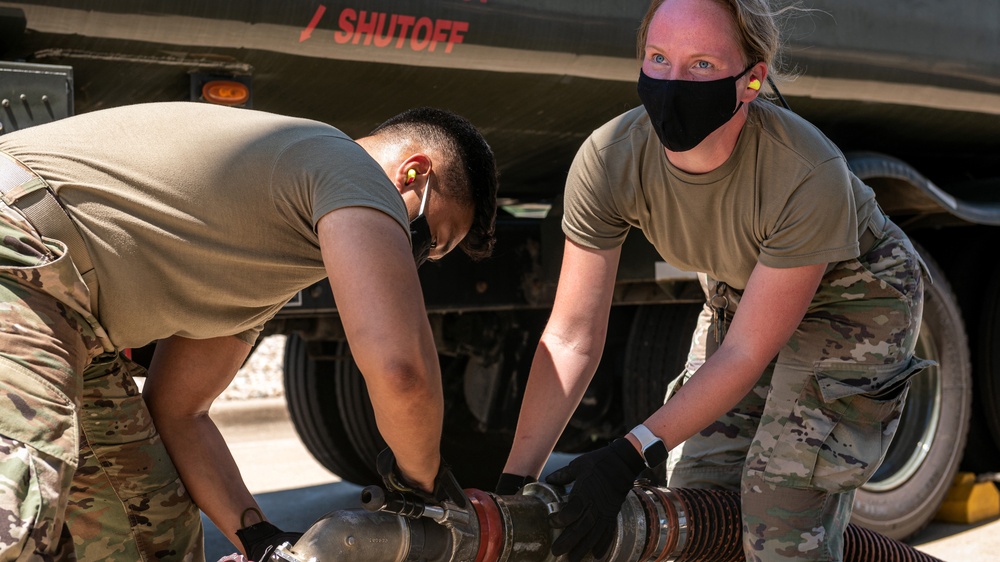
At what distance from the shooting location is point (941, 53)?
13.9 feet

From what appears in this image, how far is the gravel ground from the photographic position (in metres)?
7.88

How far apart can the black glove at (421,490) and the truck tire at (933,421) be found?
2.81m

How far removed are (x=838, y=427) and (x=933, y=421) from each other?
2.45 meters

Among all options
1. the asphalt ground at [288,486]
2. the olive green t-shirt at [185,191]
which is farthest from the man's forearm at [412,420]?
the asphalt ground at [288,486]

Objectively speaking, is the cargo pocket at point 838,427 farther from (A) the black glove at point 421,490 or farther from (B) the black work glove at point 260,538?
(B) the black work glove at point 260,538

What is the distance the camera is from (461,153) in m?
2.31

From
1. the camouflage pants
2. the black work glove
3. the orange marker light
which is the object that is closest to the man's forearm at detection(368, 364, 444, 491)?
the black work glove

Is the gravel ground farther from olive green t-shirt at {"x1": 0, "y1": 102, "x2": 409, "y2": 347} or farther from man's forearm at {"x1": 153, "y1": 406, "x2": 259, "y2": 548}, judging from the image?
olive green t-shirt at {"x1": 0, "y1": 102, "x2": 409, "y2": 347}

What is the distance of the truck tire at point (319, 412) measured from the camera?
17.1ft

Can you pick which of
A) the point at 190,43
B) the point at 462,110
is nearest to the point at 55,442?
the point at 190,43

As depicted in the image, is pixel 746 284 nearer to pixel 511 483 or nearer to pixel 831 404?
pixel 831 404

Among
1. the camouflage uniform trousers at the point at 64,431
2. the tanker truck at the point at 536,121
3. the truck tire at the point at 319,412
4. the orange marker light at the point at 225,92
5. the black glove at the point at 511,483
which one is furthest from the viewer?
the truck tire at the point at 319,412

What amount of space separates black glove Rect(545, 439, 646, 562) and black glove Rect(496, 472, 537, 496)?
230mm

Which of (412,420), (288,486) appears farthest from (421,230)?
(288,486)
